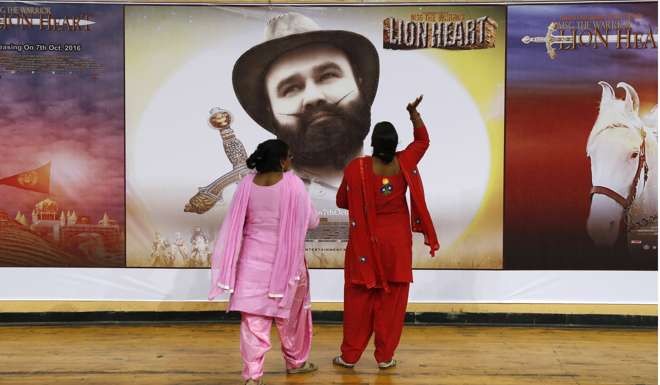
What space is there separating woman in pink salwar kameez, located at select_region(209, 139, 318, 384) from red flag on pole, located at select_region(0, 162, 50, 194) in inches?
81.8

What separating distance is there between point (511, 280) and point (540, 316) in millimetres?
324

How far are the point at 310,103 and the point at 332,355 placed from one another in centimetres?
179

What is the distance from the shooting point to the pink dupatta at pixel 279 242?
459 cm

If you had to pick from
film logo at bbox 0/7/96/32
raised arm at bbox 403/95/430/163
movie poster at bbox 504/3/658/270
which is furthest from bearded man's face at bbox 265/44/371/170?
film logo at bbox 0/7/96/32

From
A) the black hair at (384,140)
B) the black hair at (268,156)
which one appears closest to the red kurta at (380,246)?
the black hair at (384,140)

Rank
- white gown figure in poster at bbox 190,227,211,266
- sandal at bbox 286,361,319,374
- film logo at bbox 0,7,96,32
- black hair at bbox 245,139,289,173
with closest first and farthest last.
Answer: black hair at bbox 245,139,289,173
sandal at bbox 286,361,319,374
film logo at bbox 0,7,96,32
white gown figure in poster at bbox 190,227,211,266

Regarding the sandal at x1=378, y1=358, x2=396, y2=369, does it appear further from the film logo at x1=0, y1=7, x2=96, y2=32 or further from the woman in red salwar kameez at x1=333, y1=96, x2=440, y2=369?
the film logo at x1=0, y1=7, x2=96, y2=32

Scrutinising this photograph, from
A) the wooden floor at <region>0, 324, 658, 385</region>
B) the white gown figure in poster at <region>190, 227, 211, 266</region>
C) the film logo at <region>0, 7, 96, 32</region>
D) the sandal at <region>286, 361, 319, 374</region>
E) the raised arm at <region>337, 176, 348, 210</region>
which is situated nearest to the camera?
the wooden floor at <region>0, 324, 658, 385</region>

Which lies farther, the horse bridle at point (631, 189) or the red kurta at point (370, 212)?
the horse bridle at point (631, 189)

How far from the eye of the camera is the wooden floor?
4.80 metres

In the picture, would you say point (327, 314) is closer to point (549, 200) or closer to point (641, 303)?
point (549, 200)

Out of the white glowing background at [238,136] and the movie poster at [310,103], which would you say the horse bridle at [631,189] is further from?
the white glowing background at [238,136]

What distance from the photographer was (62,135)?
241 inches

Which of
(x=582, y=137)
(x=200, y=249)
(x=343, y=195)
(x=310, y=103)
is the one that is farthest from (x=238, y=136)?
(x=582, y=137)
